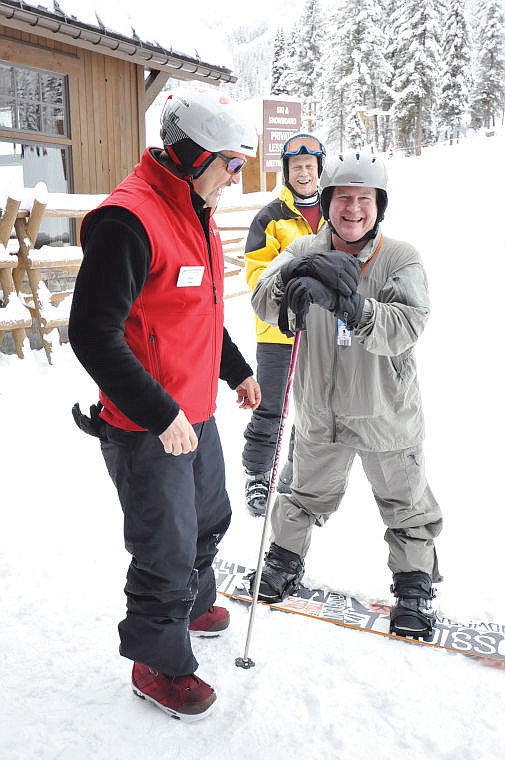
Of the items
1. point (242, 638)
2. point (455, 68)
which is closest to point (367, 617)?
point (242, 638)

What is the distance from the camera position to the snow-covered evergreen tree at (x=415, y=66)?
3584 centimetres

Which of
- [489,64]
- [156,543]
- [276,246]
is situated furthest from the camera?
[489,64]

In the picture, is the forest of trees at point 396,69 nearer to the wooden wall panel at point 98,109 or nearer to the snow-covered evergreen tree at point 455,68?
the snow-covered evergreen tree at point 455,68

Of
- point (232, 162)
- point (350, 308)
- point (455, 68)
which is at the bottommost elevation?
point (350, 308)

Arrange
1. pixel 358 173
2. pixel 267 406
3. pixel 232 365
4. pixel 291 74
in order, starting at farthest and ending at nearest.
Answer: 1. pixel 291 74
2. pixel 267 406
3. pixel 232 365
4. pixel 358 173

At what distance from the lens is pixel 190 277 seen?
1.99 metres

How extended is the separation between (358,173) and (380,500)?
56.8 inches

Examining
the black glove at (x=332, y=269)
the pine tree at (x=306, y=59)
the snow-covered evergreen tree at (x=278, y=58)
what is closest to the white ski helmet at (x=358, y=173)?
the black glove at (x=332, y=269)

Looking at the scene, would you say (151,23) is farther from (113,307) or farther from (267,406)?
(113,307)

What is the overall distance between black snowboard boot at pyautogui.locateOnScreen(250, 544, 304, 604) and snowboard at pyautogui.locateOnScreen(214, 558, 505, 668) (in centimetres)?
4

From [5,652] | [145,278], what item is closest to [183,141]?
[145,278]

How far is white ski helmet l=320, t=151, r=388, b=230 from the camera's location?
2457mm

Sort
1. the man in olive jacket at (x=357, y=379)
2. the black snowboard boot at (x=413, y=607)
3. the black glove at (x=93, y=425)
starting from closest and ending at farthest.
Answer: the black glove at (x=93, y=425)
the man in olive jacket at (x=357, y=379)
the black snowboard boot at (x=413, y=607)

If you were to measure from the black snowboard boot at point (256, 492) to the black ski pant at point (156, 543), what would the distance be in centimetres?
168
